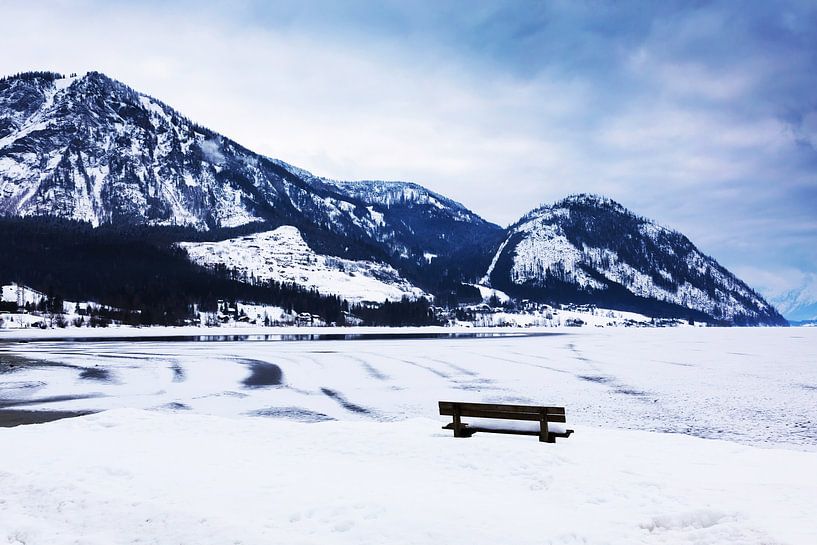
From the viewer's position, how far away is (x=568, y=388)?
39938 millimetres

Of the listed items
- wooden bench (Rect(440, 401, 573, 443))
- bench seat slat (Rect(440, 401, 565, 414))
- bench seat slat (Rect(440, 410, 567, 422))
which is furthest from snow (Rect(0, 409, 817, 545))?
bench seat slat (Rect(440, 401, 565, 414))

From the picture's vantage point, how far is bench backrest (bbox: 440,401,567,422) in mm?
16953

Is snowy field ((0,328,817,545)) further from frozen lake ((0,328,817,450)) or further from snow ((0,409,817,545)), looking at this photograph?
frozen lake ((0,328,817,450))

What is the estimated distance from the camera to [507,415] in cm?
1748

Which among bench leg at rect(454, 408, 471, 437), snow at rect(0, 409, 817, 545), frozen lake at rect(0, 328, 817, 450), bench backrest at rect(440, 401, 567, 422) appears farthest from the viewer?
frozen lake at rect(0, 328, 817, 450)

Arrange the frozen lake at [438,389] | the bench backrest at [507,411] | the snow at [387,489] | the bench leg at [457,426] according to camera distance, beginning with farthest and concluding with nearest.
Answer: the frozen lake at [438,389], the bench leg at [457,426], the bench backrest at [507,411], the snow at [387,489]

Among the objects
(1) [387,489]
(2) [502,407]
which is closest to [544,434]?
(2) [502,407]

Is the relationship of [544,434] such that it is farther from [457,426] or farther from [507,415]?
[457,426]

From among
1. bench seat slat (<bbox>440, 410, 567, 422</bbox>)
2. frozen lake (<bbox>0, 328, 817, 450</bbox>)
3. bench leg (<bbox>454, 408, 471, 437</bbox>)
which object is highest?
bench seat slat (<bbox>440, 410, 567, 422</bbox>)

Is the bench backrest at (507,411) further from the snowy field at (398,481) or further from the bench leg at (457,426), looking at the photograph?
the snowy field at (398,481)

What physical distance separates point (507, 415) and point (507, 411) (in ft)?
0.40

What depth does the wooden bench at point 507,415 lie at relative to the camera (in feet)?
55.7

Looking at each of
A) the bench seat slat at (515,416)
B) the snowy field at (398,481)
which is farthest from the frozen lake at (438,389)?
the bench seat slat at (515,416)

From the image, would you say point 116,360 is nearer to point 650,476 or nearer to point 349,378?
point 349,378
